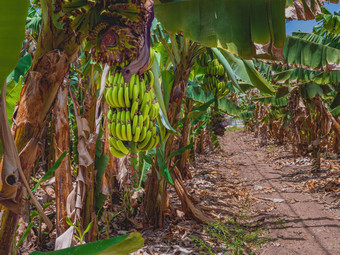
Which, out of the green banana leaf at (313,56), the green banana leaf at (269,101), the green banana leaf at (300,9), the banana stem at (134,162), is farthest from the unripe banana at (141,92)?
the green banana leaf at (269,101)

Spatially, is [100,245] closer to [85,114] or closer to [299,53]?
[85,114]

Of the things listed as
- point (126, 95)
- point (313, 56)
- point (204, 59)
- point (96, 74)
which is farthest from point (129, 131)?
point (313, 56)

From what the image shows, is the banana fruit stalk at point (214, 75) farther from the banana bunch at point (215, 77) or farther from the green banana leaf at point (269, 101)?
the green banana leaf at point (269, 101)

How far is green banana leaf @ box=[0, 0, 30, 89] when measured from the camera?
0.53 metres

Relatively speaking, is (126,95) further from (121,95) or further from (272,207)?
(272,207)

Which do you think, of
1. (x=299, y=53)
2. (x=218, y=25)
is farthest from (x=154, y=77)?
(x=299, y=53)

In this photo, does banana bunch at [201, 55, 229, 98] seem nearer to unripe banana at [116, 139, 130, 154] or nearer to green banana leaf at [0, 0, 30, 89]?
unripe banana at [116, 139, 130, 154]

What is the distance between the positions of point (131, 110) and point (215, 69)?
1.46 m

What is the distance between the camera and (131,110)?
114cm

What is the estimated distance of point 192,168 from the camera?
614cm

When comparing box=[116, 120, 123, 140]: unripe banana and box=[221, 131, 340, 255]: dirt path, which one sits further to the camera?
box=[221, 131, 340, 255]: dirt path

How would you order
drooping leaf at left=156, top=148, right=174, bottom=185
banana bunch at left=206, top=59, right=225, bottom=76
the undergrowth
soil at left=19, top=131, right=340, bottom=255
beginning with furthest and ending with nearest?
banana bunch at left=206, top=59, right=225, bottom=76 → soil at left=19, top=131, right=340, bottom=255 → the undergrowth → drooping leaf at left=156, top=148, right=174, bottom=185

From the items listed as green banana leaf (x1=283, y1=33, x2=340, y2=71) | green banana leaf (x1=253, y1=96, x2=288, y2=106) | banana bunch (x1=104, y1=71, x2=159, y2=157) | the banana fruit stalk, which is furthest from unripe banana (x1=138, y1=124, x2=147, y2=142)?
green banana leaf (x1=253, y1=96, x2=288, y2=106)

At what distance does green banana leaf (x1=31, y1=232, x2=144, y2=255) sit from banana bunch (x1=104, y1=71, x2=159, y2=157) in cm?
62
